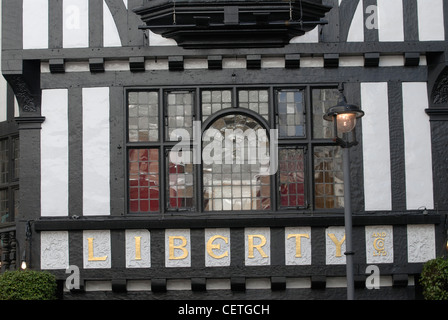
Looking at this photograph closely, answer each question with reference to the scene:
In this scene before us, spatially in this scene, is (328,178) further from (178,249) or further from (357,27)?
(178,249)

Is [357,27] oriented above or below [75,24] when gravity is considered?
below

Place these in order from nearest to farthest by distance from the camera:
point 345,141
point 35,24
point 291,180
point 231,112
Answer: point 345,141
point 291,180
point 231,112
point 35,24

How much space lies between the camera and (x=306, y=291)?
17.1m

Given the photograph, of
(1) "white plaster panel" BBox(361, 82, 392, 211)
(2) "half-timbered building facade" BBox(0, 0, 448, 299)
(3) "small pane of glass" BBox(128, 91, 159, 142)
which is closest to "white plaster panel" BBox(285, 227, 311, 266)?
(2) "half-timbered building facade" BBox(0, 0, 448, 299)

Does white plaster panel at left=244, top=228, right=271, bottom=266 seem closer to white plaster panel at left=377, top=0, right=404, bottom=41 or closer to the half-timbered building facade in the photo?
the half-timbered building facade

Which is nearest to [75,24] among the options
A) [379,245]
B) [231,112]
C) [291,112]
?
[231,112]

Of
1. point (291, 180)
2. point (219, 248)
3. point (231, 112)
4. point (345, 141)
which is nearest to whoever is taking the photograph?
point (345, 141)

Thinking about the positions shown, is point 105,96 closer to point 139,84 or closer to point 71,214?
point 139,84

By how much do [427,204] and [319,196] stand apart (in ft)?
6.34

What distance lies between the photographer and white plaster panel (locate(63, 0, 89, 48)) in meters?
17.4

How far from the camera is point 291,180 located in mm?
17281

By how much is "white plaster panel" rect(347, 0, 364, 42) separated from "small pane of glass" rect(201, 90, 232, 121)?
7.97ft

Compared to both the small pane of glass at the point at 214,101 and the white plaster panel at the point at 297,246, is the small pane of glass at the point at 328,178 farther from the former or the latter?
the small pane of glass at the point at 214,101

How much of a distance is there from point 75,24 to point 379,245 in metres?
6.78
